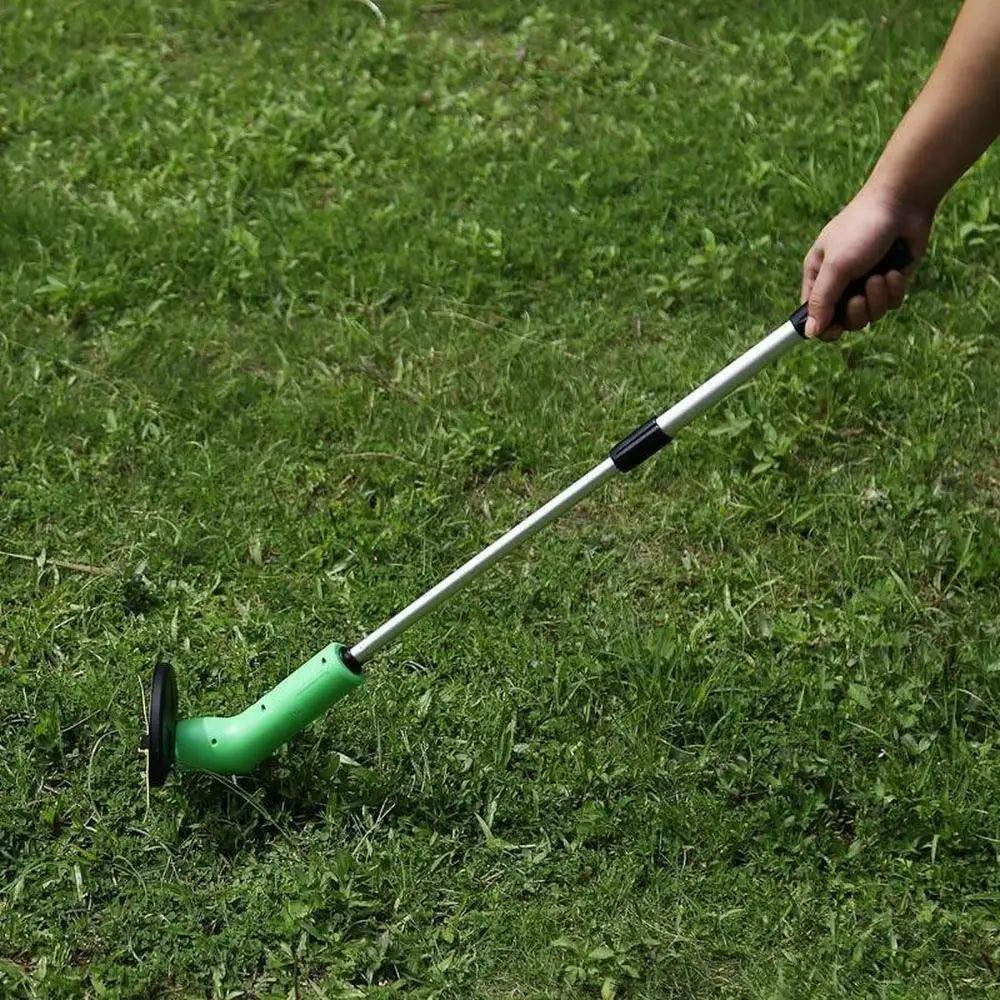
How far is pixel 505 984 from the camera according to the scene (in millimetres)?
2979

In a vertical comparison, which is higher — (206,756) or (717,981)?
(206,756)

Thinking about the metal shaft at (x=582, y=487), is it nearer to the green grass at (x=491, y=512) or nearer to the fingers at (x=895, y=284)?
the fingers at (x=895, y=284)

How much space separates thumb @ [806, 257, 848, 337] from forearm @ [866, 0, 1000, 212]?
0.16 metres

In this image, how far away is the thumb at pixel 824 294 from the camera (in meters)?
2.72

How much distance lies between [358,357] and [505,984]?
6.54 feet

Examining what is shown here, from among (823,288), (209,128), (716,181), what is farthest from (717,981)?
(209,128)

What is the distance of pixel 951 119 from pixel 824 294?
1.26 feet

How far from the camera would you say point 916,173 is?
2.62 m

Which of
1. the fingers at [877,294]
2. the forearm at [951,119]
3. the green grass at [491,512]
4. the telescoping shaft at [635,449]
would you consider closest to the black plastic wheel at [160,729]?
the green grass at [491,512]

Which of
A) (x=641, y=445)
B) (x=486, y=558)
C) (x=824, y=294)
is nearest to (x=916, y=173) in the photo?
(x=824, y=294)

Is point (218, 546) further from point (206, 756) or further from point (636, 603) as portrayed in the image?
point (636, 603)

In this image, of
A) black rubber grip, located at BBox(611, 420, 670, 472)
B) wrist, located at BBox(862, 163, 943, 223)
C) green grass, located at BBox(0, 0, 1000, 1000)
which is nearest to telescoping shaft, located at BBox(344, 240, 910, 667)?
black rubber grip, located at BBox(611, 420, 670, 472)

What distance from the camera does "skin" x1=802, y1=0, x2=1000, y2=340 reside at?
2430mm

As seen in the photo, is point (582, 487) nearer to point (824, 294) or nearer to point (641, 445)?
point (641, 445)
